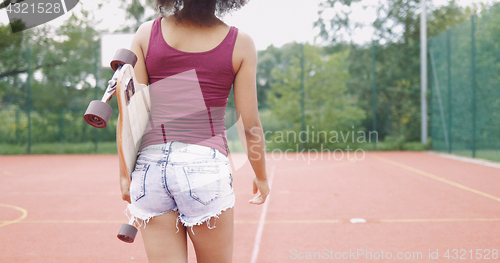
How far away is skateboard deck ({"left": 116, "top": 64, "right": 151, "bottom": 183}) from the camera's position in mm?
1218

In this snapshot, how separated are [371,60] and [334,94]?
232 centimetres

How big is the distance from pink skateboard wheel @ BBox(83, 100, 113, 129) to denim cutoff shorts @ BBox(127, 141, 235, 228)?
179 millimetres

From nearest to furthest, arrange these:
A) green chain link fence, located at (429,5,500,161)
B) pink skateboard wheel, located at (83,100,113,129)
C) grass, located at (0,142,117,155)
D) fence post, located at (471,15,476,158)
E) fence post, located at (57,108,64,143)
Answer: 1. pink skateboard wheel, located at (83,100,113,129)
2. green chain link fence, located at (429,5,500,161)
3. fence post, located at (471,15,476,158)
4. grass, located at (0,142,117,155)
5. fence post, located at (57,108,64,143)

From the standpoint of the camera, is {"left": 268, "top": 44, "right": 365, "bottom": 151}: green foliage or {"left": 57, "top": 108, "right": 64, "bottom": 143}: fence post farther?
{"left": 57, "top": 108, "right": 64, "bottom": 143}: fence post

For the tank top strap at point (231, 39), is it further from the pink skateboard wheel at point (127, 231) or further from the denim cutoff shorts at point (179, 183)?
the pink skateboard wheel at point (127, 231)

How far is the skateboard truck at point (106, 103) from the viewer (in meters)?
Result: 1.20

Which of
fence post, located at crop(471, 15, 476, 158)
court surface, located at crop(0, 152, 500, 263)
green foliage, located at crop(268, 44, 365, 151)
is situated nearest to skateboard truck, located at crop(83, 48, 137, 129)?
court surface, located at crop(0, 152, 500, 263)

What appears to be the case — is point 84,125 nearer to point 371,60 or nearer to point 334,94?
point 334,94

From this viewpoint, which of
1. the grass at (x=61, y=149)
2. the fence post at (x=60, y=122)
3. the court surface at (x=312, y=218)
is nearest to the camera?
the court surface at (x=312, y=218)

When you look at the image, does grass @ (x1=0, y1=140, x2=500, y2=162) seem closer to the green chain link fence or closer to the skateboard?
the green chain link fence

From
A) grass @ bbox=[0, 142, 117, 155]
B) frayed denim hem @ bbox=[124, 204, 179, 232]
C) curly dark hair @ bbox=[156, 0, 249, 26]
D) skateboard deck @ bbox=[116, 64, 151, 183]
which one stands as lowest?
grass @ bbox=[0, 142, 117, 155]

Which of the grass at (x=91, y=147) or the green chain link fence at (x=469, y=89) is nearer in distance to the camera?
the green chain link fence at (x=469, y=89)

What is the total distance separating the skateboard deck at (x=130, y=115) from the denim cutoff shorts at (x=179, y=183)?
1.8 inches

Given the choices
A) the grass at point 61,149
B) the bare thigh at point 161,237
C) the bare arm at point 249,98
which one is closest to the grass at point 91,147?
the grass at point 61,149
